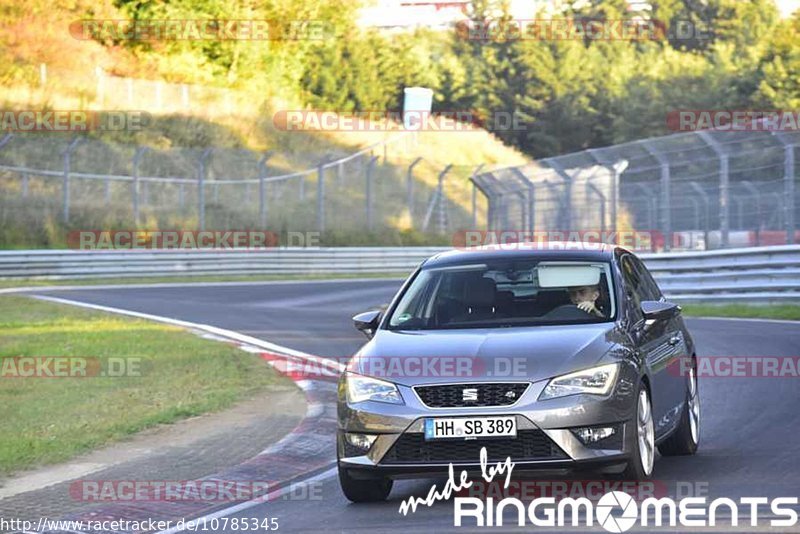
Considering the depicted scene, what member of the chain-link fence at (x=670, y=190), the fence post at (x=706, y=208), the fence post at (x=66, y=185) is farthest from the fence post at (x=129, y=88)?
the fence post at (x=706, y=208)

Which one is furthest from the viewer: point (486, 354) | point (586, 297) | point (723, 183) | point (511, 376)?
point (723, 183)

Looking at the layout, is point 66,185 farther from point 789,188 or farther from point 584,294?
point 584,294

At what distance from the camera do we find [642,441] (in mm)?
8234

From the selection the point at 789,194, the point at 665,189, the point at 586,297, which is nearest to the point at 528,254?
the point at 586,297

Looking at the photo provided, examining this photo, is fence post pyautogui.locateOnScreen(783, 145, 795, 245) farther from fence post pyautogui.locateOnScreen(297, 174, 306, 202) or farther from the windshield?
fence post pyautogui.locateOnScreen(297, 174, 306, 202)

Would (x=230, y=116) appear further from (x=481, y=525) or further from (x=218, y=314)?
(x=481, y=525)

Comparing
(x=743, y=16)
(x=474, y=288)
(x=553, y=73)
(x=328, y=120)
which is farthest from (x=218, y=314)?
(x=743, y=16)

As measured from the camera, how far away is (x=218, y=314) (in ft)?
79.9

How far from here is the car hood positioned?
7.91m

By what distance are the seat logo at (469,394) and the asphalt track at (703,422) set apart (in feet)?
2.06

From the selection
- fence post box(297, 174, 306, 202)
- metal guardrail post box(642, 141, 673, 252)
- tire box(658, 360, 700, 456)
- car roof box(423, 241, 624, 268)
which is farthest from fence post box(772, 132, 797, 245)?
fence post box(297, 174, 306, 202)

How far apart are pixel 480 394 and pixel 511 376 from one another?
20cm

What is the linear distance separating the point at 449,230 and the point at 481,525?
142ft

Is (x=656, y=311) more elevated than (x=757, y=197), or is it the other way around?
(x=656, y=311)
